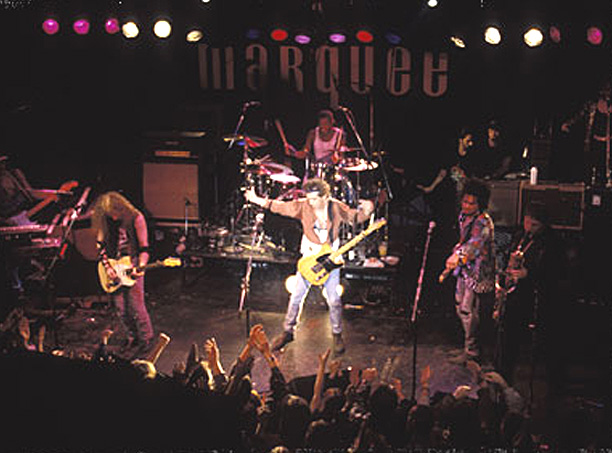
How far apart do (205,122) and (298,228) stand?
126 inches

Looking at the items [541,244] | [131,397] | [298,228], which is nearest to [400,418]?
[131,397]

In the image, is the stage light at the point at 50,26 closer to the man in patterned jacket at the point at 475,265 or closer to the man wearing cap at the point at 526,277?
the man in patterned jacket at the point at 475,265

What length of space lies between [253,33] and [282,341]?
4895 mm

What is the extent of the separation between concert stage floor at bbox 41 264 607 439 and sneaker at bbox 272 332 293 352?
0.29ft

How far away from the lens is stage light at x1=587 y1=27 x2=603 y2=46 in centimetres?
747

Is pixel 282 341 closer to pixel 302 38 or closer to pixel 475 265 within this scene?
pixel 475 265

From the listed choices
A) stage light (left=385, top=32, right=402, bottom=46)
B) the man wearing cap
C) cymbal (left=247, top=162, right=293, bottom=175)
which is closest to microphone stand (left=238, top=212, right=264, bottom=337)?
cymbal (left=247, top=162, right=293, bottom=175)

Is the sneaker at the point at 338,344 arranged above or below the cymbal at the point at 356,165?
below

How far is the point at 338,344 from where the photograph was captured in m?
7.45

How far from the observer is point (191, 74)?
12.4 metres

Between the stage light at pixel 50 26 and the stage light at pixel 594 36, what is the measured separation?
6.94m

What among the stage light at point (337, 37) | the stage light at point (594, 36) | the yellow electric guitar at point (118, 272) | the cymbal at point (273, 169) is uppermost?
the stage light at point (337, 37)

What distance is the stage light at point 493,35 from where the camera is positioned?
7789mm

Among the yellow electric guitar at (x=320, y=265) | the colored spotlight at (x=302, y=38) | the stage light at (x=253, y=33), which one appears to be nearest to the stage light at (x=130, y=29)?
the stage light at (x=253, y=33)
